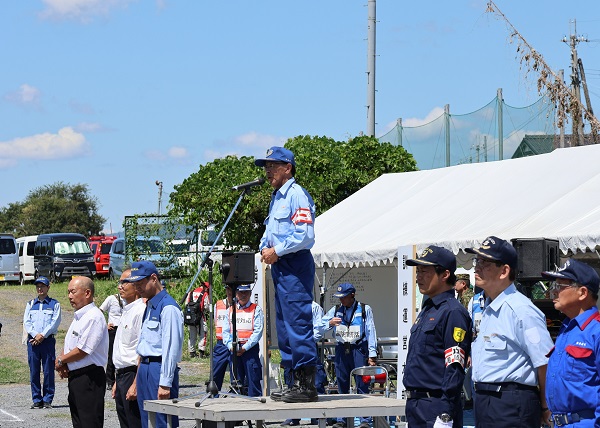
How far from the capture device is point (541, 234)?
13.4 m

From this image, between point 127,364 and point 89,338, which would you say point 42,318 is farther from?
point 127,364

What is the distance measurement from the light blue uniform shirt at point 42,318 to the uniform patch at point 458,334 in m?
12.8

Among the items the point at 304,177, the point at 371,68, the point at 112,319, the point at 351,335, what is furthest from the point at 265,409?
the point at 371,68

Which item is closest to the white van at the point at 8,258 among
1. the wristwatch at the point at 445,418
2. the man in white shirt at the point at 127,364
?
the man in white shirt at the point at 127,364

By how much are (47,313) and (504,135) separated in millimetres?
10087

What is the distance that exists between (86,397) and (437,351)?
432 cm

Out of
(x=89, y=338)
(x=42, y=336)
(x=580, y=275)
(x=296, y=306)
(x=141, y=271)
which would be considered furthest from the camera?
(x=42, y=336)

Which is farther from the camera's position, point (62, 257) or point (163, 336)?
point (62, 257)

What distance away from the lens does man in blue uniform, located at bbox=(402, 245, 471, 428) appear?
6484mm

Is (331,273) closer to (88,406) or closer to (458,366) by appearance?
(88,406)

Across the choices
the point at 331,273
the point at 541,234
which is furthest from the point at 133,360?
the point at 331,273

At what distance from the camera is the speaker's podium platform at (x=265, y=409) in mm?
7625

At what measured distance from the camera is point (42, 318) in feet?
59.8

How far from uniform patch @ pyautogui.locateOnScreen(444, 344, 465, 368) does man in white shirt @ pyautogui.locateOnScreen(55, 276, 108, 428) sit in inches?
169
